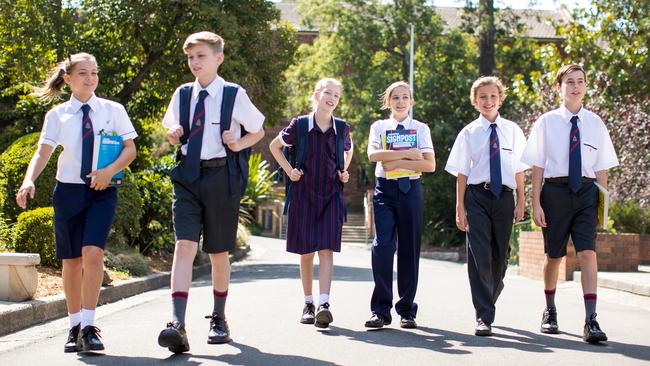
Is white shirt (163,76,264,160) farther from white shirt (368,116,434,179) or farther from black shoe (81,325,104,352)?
white shirt (368,116,434,179)

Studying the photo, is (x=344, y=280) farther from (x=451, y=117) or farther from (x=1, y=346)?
(x=451, y=117)

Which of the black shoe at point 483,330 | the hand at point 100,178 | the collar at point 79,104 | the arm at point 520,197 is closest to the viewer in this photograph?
the hand at point 100,178

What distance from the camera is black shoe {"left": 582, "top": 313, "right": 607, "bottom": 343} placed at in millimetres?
6672

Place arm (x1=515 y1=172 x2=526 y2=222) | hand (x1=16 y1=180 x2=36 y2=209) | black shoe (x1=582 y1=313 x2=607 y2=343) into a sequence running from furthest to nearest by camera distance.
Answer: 1. arm (x1=515 y1=172 x2=526 y2=222)
2. black shoe (x1=582 y1=313 x2=607 y2=343)
3. hand (x1=16 y1=180 x2=36 y2=209)

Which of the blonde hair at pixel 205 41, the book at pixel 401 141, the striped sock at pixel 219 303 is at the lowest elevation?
the striped sock at pixel 219 303

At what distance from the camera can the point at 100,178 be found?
6.25 metres

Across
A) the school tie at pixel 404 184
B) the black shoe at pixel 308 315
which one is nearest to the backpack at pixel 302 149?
the school tie at pixel 404 184

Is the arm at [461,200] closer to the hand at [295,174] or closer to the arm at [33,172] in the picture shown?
the hand at [295,174]

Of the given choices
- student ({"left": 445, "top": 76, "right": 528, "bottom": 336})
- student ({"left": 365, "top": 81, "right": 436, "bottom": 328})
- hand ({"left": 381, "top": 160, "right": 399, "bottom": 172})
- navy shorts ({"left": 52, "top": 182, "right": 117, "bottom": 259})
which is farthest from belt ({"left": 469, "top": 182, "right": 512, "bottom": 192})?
navy shorts ({"left": 52, "top": 182, "right": 117, "bottom": 259})

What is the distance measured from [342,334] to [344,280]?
6754 mm

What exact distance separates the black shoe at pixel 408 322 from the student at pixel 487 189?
542 mm

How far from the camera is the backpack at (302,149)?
7.80 meters

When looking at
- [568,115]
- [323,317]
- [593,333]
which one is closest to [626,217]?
[568,115]

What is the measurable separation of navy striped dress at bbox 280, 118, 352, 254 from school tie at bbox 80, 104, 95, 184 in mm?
1818
